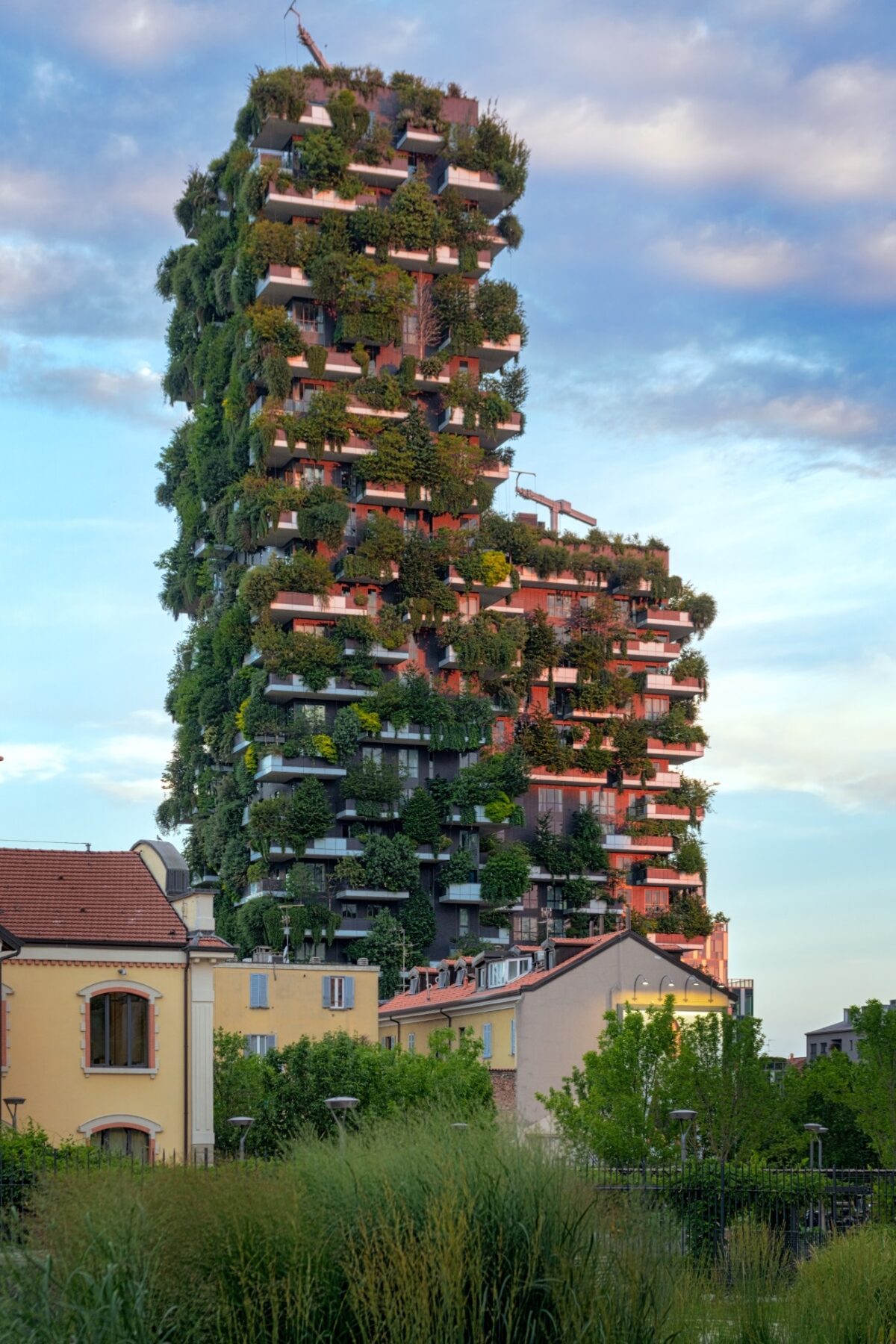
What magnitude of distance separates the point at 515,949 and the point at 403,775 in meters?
23.7

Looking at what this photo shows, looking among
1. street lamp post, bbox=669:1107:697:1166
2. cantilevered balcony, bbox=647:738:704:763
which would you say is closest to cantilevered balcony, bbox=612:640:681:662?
cantilevered balcony, bbox=647:738:704:763

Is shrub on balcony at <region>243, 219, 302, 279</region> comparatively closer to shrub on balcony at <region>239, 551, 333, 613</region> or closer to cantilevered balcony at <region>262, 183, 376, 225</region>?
cantilevered balcony at <region>262, 183, 376, 225</region>

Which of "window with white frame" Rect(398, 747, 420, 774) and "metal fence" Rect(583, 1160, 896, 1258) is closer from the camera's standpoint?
"metal fence" Rect(583, 1160, 896, 1258)

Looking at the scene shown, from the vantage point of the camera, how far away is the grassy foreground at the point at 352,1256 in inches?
580

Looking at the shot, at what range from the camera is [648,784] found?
11444 cm

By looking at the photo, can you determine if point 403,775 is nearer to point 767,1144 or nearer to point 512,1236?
point 767,1144

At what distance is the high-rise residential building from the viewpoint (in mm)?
96062

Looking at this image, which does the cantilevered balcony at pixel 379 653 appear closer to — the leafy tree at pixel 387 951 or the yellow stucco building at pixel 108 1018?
the leafy tree at pixel 387 951

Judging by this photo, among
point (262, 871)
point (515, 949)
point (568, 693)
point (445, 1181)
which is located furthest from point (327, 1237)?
point (568, 693)

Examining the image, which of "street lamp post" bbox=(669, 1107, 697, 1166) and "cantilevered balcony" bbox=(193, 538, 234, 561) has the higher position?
"cantilevered balcony" bbox=(193, 538, 234, 561)

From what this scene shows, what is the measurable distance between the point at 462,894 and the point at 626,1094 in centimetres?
4649

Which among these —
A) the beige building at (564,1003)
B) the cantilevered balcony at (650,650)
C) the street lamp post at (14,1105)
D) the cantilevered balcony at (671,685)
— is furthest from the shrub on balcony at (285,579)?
the street lamp post at (14,1105)

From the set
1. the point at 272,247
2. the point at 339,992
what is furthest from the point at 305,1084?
the point at 272,247

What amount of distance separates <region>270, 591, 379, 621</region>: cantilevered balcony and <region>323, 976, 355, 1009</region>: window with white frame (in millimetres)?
33016
